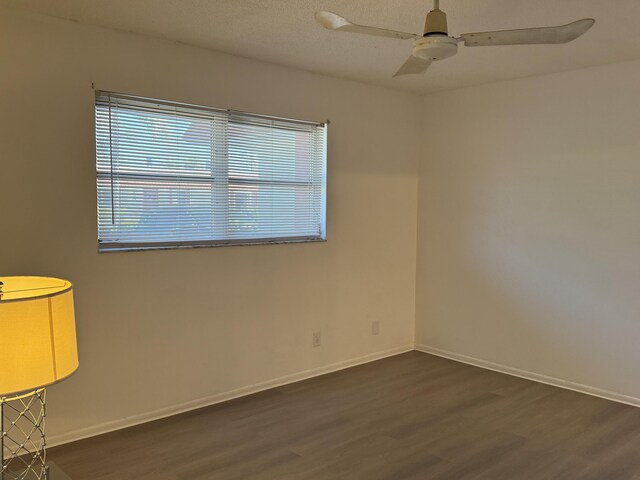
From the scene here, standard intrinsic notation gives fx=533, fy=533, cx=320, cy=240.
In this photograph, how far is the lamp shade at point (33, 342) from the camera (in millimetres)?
1322

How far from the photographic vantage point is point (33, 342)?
4.43 ft

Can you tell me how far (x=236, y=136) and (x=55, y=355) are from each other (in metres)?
2.50

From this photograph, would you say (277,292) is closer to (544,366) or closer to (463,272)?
(463,272)

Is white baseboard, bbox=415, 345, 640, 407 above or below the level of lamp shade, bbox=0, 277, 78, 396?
below

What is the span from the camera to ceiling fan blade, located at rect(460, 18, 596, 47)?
1974 millimetres

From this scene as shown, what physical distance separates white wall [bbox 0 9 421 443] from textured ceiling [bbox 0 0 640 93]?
0.65ft

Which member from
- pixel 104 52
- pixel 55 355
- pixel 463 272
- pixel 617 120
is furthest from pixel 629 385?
pixel 104 52

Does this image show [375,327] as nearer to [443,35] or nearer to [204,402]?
[204,402]

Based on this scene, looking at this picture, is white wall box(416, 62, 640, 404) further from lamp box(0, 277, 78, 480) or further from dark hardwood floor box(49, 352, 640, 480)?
lamp box(0, 277, 78, 480)

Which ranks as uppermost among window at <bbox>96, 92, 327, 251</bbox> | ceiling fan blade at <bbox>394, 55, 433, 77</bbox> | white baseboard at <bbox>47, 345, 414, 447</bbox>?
ceiling fan blade at <bbox>394, 55, 433, 77</bbox>

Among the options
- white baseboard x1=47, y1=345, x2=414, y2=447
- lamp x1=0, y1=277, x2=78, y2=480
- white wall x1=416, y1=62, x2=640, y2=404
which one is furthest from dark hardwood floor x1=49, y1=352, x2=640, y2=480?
lamp x1=0, y1=277, x2=78, y2=480

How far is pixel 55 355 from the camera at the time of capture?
4.60ft

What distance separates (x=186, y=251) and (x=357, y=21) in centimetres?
174

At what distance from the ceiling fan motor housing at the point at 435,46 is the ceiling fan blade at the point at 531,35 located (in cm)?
7
